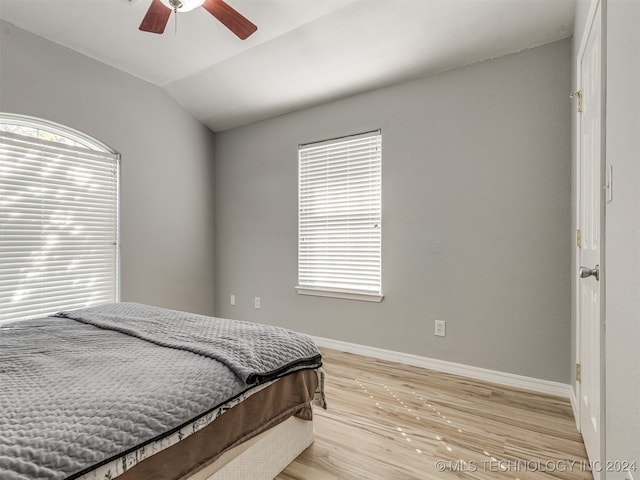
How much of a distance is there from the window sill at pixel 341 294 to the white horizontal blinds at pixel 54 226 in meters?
1.89

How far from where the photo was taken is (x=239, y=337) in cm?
166

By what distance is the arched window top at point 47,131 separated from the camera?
108 inches

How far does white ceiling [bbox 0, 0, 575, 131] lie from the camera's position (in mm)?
2381

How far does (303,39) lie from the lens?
2.83m

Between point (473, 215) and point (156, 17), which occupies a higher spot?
point (156, 17)

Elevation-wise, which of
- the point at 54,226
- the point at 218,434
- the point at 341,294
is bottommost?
the point at 218,434

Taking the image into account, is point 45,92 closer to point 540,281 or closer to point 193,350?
point 193,350

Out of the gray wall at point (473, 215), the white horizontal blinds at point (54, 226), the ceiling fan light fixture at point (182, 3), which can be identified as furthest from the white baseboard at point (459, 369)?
the ceiling fan light fixture at point (182, 3)

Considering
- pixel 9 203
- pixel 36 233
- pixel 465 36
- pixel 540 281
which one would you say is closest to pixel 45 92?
pixel 9 203
